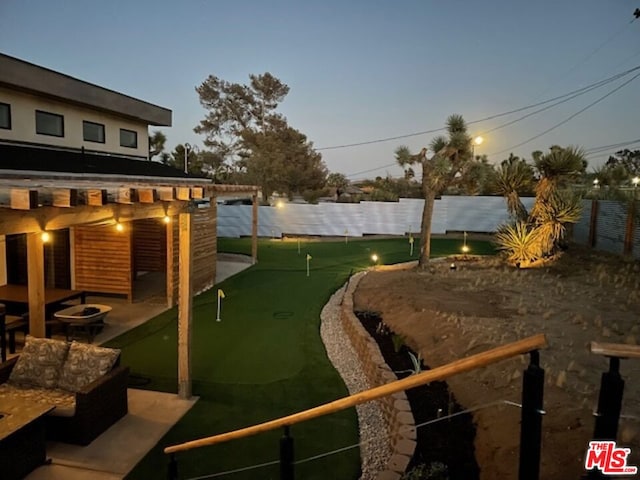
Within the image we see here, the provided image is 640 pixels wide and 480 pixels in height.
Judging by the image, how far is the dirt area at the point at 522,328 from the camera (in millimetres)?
3297

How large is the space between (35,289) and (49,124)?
20.4 ft

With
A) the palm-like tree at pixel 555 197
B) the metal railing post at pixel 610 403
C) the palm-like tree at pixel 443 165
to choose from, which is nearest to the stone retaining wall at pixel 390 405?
the metal railing post at pixel 610 403

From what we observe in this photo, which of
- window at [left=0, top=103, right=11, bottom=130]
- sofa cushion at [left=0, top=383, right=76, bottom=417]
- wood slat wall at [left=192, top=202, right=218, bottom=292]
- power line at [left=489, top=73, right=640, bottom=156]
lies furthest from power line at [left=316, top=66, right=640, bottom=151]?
sofa cushion at [left=0, top=383, right=76, bottom=417]

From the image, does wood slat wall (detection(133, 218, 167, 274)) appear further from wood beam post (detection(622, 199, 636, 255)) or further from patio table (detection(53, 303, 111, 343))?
wood beam post (detection(622, 199, 636, 255))

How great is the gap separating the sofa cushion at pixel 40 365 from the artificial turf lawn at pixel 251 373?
1218 millimetres

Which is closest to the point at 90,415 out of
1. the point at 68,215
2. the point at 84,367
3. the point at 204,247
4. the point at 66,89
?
the point at 84,367

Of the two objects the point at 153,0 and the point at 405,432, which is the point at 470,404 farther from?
the point at 153,0

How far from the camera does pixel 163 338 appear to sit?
7.41 meters

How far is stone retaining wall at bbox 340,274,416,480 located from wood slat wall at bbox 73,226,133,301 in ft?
16.7

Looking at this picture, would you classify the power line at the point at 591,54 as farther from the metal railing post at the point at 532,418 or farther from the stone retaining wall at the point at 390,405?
the metal railing post at the point at 532,418

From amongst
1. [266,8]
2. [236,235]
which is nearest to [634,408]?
[236,235]

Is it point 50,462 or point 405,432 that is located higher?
point 405,432

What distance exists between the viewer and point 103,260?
383 inches

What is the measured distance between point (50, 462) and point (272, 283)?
7690mm
